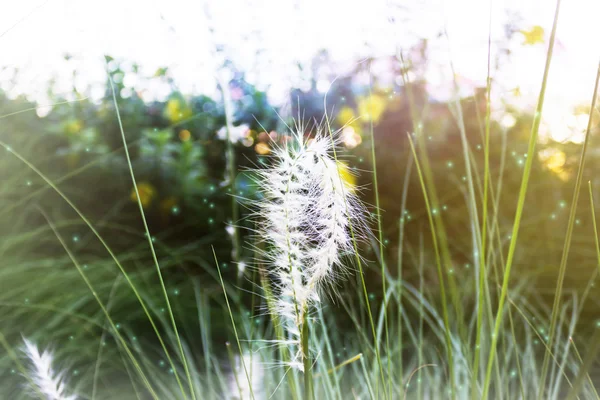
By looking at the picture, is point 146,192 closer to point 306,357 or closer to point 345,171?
point 345,171

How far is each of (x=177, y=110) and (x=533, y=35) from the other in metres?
0.73

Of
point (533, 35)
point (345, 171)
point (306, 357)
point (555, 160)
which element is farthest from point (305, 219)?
point (555, 160)

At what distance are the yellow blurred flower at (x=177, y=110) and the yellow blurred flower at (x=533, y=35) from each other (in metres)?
0.69

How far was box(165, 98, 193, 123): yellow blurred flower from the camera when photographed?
1117 mm

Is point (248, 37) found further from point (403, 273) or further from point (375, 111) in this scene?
point (403, 273)

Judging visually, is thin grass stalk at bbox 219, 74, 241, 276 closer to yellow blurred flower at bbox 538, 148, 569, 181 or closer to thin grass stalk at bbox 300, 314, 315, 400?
thin grass stalk at bbox 300, 314, 315, 400

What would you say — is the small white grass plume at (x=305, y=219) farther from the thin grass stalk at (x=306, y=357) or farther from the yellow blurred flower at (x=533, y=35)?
the yellow blurred flower at (x=533, y=35)

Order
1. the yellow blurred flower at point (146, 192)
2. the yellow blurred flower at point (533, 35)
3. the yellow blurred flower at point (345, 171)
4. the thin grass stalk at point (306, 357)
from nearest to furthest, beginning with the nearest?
the thin grass stalk at point (306, 357), the yellow blurred flower at point (345, 171), the yellow blurred flower at point (533, 35), the yellow blurred flower at point (146, 192)

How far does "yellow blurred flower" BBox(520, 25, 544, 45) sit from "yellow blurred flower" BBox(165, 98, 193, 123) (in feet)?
2.27

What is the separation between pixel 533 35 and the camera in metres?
1.02

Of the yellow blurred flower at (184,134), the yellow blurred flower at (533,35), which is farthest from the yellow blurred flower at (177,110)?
the yellow blurred flower at (533,35)

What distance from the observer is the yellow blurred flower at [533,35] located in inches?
40.2

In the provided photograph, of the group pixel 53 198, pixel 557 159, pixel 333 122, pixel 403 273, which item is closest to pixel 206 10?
pixel 333 122

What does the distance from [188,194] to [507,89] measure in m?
0.69
